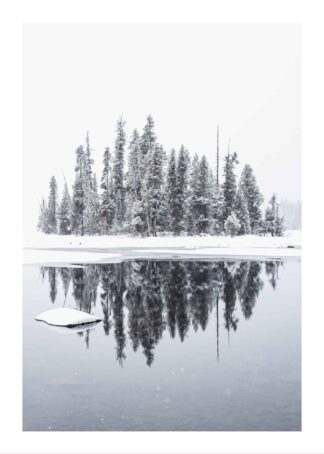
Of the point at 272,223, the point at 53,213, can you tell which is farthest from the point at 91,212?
the point at 272,223

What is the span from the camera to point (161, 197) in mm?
56125

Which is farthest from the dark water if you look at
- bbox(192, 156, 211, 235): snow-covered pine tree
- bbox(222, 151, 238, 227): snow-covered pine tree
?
bbox(222, 151, 238, 227): snow-covered pine tree

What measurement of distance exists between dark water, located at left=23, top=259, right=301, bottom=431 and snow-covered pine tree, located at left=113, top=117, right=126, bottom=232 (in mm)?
37456

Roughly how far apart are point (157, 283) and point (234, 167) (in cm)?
3754

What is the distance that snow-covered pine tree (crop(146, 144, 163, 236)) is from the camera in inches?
2157

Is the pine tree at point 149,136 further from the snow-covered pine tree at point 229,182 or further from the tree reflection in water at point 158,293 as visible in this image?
the tree reflection in water at point 158,293

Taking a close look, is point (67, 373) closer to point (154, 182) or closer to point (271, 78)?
point (271, 78)

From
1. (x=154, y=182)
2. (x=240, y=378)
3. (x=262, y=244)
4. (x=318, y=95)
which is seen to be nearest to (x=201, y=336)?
(x=240, y=378)

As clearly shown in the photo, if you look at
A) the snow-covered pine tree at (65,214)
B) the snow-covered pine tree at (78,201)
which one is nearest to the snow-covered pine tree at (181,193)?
the snow-covered pine tree at (78,201)

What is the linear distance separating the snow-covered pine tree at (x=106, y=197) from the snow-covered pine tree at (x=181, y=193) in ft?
24.7

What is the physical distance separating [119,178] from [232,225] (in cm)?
1637

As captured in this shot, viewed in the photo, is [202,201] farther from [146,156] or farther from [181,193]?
[146,156]

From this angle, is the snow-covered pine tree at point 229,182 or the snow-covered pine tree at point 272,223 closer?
the snow-covered pine tree at point 229,182

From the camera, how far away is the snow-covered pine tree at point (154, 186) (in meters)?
54.8
